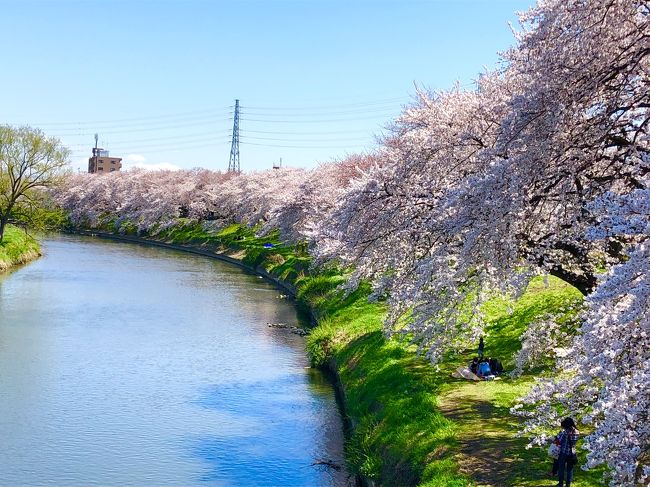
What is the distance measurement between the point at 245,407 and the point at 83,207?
99.9 meters

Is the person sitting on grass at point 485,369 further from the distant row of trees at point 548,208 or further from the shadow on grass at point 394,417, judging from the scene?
the distant row of trees at point 548,208

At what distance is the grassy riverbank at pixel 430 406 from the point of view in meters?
16.5

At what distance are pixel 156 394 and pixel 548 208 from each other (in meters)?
17.0

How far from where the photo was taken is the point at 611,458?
32.0 feet

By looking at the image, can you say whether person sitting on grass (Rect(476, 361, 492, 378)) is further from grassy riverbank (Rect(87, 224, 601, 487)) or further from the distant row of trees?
the distant row of trees

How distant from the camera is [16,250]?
6575cm

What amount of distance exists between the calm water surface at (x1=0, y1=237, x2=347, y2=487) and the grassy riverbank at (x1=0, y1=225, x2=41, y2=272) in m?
12.7

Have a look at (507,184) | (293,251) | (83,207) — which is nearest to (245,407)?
(507,184)

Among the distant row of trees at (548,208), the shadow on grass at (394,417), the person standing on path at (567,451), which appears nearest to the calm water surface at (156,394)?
the shadow on grass at (394,417)

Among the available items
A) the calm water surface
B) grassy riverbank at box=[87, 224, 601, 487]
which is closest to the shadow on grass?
grassy riverbank at box=[87, 224, 601, 487]

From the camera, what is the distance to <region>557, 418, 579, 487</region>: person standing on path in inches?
555

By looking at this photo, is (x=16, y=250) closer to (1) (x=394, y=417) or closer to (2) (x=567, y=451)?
(1) (x=394, y=417)

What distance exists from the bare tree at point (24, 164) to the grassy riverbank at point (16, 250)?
2.06 m

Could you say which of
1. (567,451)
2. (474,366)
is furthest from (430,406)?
(567,451)
